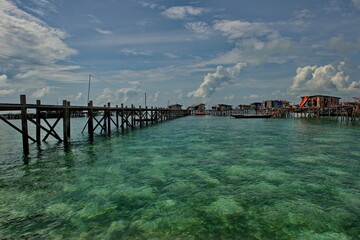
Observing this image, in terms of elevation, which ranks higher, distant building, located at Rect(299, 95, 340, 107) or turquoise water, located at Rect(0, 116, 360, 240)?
distant building, located at Rect(299, 95, 340, 107)

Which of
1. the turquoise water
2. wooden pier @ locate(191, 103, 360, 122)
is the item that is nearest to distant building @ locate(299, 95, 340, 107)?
wooden pier @ locate(191, 103, 360, 122)

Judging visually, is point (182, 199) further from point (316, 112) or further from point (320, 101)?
point (316, 112)

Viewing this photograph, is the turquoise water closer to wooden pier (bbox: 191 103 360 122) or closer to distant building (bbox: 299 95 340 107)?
wooden pier (bbox: 191 103 360 122)

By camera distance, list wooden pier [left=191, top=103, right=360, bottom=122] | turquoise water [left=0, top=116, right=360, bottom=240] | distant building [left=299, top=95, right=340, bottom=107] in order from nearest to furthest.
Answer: turquoise water [left=0, top=116, right=360, bottom=240], wooden pier [left=191, top=103, right=360, bottom=122], distant building [left=299, top=95, right=340, bottom=107]

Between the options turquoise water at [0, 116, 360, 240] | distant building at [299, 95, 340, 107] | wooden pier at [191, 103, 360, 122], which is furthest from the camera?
distant building at [299, 95, 340, 107]

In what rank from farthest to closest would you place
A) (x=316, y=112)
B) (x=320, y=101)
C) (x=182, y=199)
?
1. (x=316, y=112)
2. (x=320, y=101)
3. (x=182, y=199)

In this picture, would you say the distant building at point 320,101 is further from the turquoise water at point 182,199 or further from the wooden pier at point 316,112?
the turquoise water at point 182,199

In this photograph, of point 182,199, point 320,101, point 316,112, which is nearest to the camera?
point 182,199

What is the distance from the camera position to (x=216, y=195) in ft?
24.8

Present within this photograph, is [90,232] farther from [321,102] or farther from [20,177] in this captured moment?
[321,102]

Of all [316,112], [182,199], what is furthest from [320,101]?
[182,199]

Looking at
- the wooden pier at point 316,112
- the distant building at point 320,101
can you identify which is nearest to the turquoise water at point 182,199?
the wooden pier at point 316,112

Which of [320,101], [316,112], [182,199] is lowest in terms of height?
[182,199]

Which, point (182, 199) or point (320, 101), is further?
point (320, 101)
